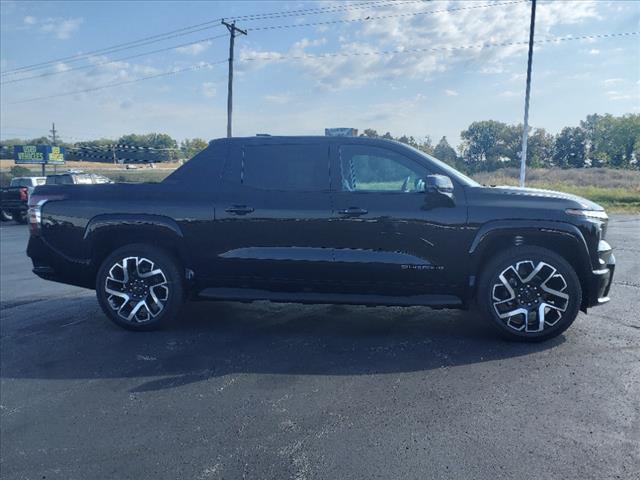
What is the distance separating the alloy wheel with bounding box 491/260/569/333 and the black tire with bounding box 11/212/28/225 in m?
21.4

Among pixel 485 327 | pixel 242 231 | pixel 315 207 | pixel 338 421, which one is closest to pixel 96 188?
pixel 242 231

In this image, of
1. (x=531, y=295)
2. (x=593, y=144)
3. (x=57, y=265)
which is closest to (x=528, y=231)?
(x=531, y=295)

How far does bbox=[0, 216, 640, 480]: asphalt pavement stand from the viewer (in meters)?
2.67

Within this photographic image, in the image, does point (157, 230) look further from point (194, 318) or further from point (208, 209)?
point (194, 318)

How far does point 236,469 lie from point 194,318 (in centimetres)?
296

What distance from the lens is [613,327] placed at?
15.7 ft

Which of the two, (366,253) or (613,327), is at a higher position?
(366,253)

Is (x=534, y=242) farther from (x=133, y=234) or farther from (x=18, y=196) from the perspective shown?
(x=18, y=196)

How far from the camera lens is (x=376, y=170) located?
466cm

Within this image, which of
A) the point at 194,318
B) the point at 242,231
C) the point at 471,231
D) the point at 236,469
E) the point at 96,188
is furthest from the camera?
the point at 194,318

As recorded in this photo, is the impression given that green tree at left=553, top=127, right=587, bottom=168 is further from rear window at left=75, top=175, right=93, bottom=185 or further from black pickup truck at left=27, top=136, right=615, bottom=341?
black pickup truck at left=27, top=136, right=615, bottom=341

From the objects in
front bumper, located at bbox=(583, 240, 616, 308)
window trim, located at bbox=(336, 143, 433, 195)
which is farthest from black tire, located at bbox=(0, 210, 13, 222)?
front bumper, located at bbox=(583, 240, 616, 308)

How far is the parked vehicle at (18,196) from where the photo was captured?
66.5ft

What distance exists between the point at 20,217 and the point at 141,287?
19447mm
